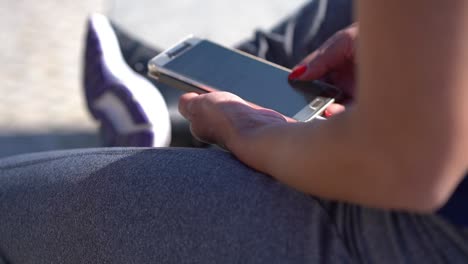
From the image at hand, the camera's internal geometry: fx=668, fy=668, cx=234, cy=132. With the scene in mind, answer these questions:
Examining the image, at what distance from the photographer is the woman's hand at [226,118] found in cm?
72

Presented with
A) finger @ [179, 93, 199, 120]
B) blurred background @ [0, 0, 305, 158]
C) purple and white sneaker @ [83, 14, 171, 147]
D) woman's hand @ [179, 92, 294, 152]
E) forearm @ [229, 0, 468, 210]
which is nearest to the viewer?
forearm @ [229, 0, 468, 210]

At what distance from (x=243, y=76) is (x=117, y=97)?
1.20ft

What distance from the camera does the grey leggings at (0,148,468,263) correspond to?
62 cm

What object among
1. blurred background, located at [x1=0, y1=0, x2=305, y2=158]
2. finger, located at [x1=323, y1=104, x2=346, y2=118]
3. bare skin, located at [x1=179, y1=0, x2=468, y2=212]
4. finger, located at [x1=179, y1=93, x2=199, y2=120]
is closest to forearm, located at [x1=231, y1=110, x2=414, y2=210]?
bare skin, located at [x1=179, y1=0, x2=468, y2=212]

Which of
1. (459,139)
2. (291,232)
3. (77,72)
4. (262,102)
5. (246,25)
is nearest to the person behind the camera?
(459,139)

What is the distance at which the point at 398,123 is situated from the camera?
514mm

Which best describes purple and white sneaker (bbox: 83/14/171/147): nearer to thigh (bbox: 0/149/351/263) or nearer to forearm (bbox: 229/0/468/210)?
thigh (bbox: 0/149/351/263)

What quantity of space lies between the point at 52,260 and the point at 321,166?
333 millimetres

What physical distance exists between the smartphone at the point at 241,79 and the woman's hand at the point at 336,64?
0.02 meters

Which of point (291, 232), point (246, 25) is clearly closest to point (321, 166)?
point (291, 232)

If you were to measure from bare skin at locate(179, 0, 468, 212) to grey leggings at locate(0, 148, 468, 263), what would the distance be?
0.05 m

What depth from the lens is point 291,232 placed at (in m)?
0.63

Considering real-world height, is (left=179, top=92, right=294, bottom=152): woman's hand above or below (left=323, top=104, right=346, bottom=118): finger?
above

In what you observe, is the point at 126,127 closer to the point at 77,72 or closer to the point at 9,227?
the point at 9,227
